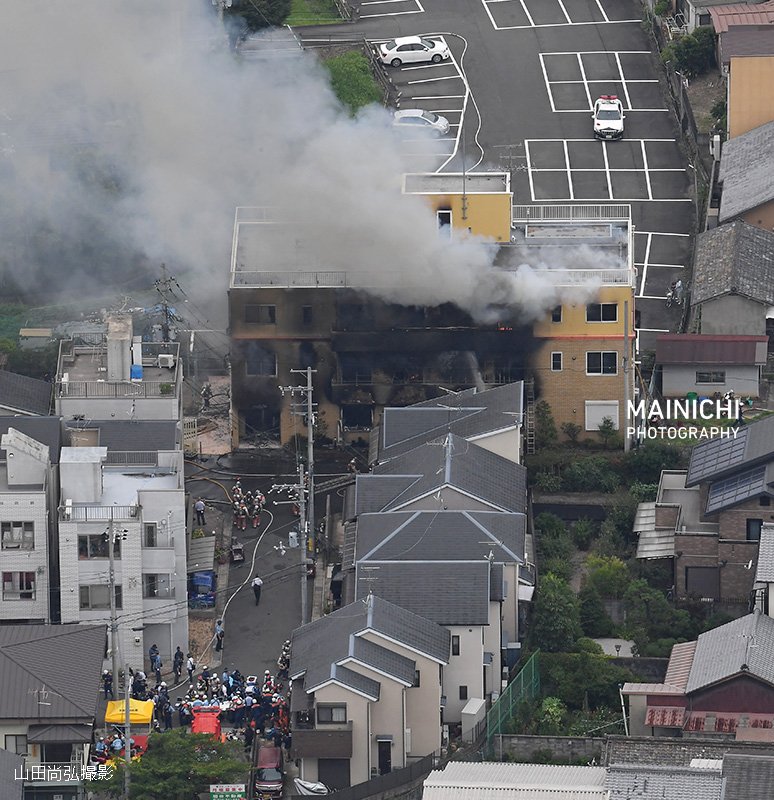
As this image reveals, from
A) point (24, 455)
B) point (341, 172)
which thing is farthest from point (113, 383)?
point (341, 172)

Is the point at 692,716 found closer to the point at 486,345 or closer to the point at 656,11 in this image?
the point at 486,345

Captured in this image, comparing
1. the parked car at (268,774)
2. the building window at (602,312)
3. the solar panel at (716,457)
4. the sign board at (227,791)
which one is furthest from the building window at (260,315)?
the sign board at (227,791)

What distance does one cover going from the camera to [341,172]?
424 ft

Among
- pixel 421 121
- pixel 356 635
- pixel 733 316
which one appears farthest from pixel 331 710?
pixel 421 121

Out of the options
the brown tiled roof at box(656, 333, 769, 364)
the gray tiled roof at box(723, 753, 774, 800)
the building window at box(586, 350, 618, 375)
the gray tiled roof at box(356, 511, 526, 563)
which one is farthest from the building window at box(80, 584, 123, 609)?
the brown tiled roof at box(656, 333, 769, 364)

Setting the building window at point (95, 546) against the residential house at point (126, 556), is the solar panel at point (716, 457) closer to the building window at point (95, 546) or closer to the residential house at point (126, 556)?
the residential house at point (126, 556)

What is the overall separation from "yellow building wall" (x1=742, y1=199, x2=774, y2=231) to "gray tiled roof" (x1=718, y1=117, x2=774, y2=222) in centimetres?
30

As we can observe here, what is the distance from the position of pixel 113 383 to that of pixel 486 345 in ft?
51.1

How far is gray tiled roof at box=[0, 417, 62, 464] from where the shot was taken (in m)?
116

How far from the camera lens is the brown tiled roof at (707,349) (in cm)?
12712

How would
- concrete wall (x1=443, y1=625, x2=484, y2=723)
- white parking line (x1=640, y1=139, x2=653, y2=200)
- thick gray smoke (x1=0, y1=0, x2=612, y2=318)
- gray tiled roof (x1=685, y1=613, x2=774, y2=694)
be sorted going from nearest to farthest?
gray tiled roof (x1=685, y1=613, x2=774, y2=694) → concrete wall (x1=443, y1=625, x2=484, y2=723) → thick gray smoke (x1=0, y1=0, x2=612, y2=318) → white parking line (x1=640, y1=139, x2=653, y2=200)

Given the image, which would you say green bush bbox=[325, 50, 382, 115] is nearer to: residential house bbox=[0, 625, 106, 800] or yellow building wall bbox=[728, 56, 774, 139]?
yellow building wall bbox=[728, 56, 774, 139]

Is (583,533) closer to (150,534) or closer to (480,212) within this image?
(480,212)

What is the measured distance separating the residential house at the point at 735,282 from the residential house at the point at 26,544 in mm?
31364
